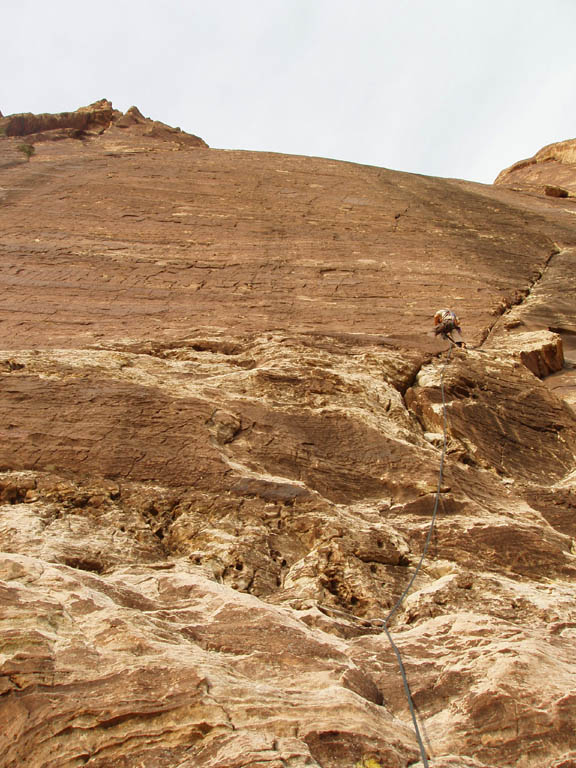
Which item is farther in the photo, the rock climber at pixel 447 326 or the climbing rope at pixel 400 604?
the rock climber at pixel 447 326

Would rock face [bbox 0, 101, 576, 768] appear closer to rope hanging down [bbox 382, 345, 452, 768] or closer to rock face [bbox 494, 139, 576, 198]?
rope hanging down [bbox 382, 345, 452, 768]

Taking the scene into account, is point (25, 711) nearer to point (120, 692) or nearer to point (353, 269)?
point (120, 692)

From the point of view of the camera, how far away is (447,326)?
10.7m

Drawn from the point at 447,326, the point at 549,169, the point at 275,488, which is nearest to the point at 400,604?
the point at 275,488

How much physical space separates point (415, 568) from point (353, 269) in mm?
8359

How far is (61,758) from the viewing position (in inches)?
128

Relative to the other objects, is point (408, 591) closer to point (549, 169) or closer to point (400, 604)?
point (400, 604)

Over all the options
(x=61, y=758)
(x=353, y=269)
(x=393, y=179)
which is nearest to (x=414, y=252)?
(x=353, y=269)

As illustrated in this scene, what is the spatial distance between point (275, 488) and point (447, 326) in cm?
511

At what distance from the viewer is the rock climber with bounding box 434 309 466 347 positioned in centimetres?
1066

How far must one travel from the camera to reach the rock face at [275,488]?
3.73 metres

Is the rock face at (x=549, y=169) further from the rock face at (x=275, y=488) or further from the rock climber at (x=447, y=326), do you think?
the rock climber at (x=447, y=326)

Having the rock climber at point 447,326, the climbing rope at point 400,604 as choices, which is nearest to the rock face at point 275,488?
the climbing rope at point 400,604

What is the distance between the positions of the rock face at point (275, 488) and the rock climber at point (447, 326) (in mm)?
255
